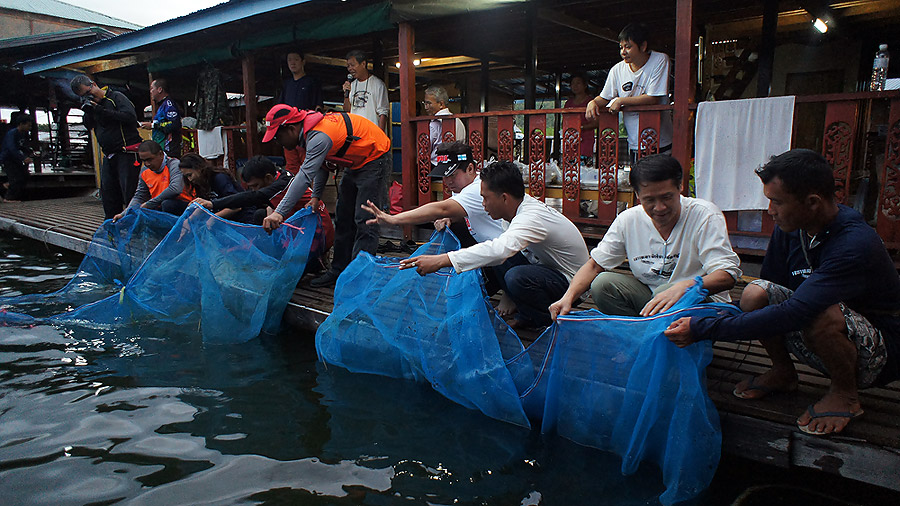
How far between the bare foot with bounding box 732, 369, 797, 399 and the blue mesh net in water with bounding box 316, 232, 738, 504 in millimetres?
446

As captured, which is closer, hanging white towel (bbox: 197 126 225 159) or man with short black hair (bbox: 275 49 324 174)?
man with short black hair (bbox: 275 49 324 174)

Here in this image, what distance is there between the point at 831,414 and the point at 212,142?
9172 millimetres

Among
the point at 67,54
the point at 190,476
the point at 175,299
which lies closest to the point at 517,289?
the point at 190,476

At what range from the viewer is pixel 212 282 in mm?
4168

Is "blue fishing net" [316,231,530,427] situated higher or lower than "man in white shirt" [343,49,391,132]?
lower

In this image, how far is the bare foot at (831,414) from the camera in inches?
90.5

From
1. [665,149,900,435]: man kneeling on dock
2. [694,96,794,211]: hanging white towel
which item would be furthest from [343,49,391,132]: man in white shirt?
[665,149,900,435]: man kneeling on dock

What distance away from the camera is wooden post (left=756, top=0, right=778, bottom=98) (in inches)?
233

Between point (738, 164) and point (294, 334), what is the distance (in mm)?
3847

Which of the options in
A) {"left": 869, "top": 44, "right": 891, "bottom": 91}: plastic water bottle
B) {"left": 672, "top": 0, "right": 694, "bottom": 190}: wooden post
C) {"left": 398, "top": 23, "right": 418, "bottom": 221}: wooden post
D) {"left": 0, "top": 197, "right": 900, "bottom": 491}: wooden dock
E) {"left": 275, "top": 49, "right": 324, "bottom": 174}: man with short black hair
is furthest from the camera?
{"left": 275, "top": 49, "right": 324, "bottom": 174}: man with short black hair

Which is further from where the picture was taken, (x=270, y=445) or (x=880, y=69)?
(x=880, y=69)

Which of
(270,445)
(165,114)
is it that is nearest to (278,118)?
(270,445)

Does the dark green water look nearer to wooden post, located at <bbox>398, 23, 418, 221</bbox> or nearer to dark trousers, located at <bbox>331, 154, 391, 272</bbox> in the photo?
dark trousers, located at <bbox>331, 154, 391, 272</bbox>

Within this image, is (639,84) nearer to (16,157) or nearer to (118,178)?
Result: (118,178)
